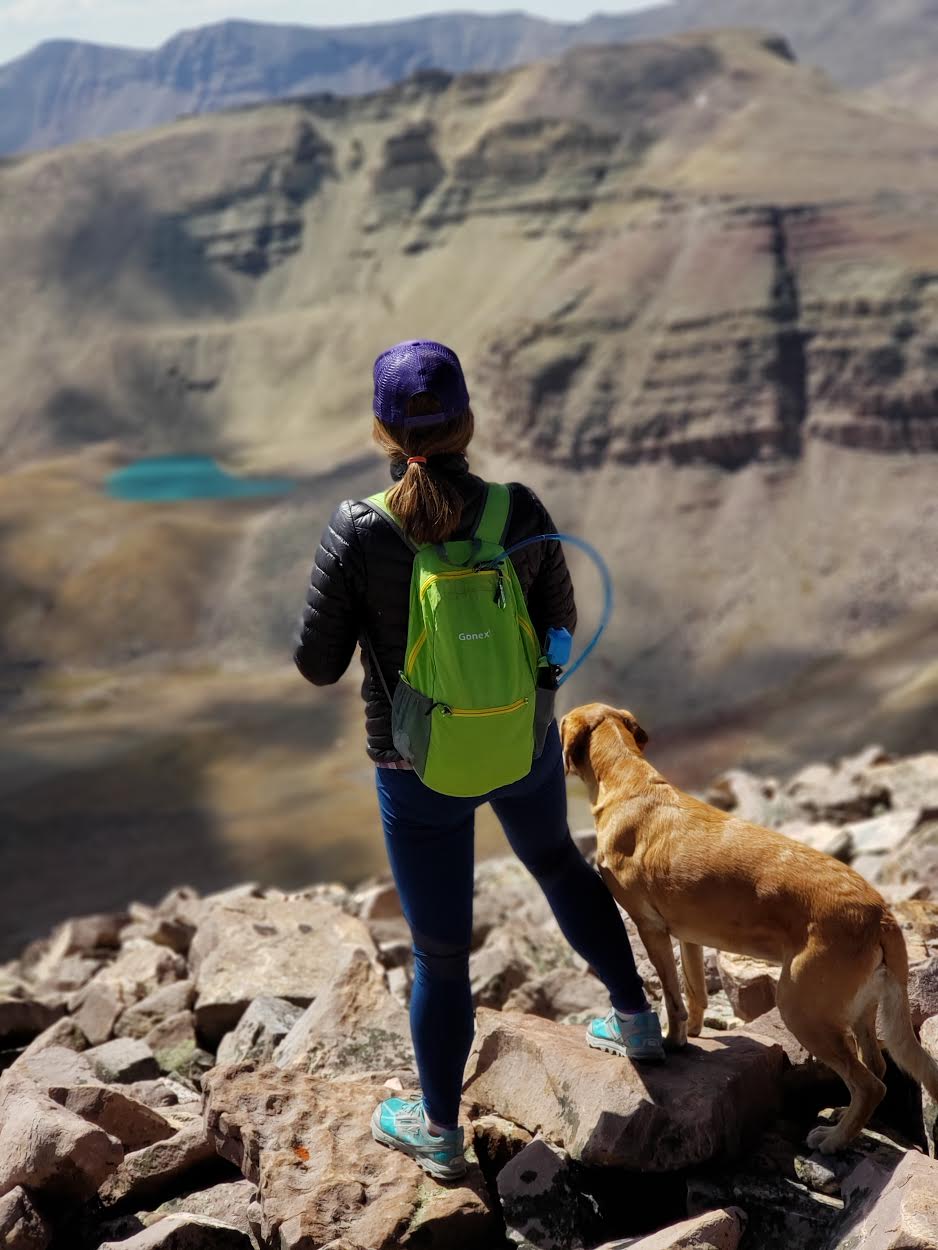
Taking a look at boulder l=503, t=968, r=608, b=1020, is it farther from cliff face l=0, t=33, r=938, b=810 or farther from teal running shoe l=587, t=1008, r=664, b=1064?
cliff face l=0, t=33, r=938, b=810

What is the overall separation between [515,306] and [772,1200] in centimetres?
6414

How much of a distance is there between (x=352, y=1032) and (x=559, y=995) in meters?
1.19

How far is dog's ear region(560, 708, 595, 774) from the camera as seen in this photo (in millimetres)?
5227

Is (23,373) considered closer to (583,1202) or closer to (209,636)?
(209,636)

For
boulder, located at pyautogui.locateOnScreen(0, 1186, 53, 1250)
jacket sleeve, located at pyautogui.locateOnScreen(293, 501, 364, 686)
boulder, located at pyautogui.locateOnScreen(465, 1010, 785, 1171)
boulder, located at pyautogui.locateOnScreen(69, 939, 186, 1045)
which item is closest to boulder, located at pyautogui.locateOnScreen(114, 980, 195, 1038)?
boulder, located at pyautogui.locateOnScreen(69, 939, 186, 1045)

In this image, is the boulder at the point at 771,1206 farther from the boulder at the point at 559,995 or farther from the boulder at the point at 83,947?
the boulder at the point at 83,947

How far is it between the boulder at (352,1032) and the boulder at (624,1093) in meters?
0.80

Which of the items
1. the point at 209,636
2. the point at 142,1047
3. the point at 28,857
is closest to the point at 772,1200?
the point at 142,1047

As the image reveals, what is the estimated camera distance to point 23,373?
9238cm

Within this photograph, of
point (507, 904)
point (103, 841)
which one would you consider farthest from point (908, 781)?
point (103, 841)

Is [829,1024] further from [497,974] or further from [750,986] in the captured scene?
[497,974]

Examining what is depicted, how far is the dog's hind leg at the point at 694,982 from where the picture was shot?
4965 mm

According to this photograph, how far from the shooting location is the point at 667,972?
471 centimetres

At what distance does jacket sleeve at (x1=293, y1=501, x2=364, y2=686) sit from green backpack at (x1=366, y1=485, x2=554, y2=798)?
0.15 m
